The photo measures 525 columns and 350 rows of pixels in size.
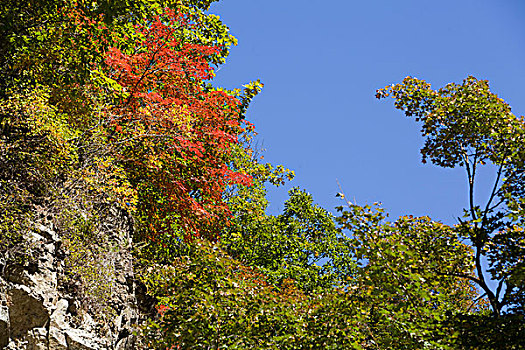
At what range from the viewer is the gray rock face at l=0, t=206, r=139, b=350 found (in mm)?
6840

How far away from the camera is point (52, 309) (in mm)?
7391

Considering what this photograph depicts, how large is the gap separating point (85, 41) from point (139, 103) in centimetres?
351

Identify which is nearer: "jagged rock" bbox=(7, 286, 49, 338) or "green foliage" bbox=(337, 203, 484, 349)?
"green foliage" bbox=(337, 203, 484, 349)

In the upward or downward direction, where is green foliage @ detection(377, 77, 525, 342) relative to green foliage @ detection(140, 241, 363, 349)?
upward

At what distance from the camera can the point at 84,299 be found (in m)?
8.29

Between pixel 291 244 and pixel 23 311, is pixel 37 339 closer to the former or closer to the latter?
pixel 23 311

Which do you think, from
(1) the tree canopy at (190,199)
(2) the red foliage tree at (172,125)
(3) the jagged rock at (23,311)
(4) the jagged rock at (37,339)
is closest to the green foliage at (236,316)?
(1) the tree canopy at (190,199)

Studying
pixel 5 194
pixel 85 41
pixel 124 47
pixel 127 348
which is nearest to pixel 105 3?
pixel 85 41

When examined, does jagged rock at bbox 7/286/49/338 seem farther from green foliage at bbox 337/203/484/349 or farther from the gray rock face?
green foliage at bbox 337/203/484/349

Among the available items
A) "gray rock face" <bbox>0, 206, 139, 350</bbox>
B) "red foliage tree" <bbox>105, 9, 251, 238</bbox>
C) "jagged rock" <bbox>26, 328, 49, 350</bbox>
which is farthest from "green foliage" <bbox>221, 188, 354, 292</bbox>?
"jagged rock" <bbox>26, 328, 49, 350</bbox>

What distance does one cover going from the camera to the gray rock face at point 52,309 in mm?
6840

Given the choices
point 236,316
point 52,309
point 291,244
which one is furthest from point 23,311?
point 291,244

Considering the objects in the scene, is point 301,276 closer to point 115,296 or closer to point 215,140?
point 215,140

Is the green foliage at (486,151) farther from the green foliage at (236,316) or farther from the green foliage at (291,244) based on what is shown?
the green foliage at (291,244)
